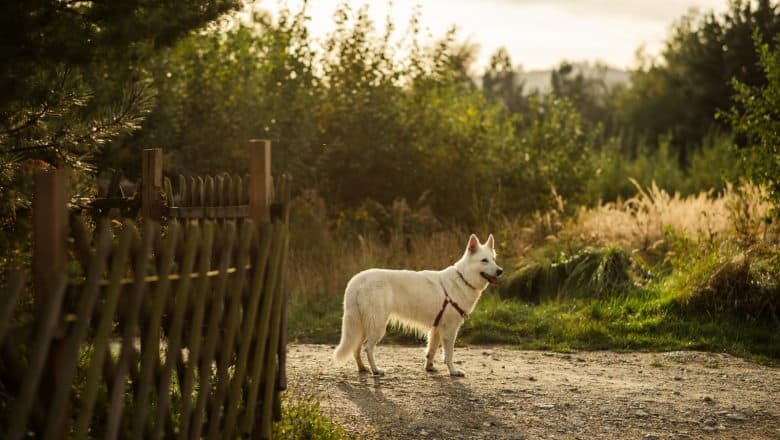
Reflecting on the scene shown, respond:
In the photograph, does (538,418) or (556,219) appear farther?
(556,219)

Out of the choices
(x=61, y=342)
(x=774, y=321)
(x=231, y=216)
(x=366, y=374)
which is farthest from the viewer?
(x=774, y=321)

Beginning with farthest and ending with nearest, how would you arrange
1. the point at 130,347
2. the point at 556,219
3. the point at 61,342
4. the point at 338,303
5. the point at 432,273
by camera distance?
the point at 556,219, the point at 338,303, the point at 432,273, the point at 130,347, the point at 61,342

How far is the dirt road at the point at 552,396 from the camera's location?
679 centimetres

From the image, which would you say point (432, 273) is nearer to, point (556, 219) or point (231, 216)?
point (231, 216)

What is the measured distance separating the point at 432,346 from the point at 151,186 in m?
3.44

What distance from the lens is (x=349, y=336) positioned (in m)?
8.70

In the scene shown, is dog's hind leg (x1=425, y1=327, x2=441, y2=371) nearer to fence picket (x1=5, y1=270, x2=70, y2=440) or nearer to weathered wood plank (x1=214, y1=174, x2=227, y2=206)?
weathered wood plank (x1=214, y1=174, x2=227, y2=206)

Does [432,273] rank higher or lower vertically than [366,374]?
higher

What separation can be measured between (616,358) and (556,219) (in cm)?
668

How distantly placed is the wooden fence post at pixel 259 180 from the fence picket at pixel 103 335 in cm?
208

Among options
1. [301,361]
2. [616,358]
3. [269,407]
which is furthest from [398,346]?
[269,407]

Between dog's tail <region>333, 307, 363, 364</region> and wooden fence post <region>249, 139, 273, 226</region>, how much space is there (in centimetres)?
289

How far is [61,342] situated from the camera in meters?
3.78

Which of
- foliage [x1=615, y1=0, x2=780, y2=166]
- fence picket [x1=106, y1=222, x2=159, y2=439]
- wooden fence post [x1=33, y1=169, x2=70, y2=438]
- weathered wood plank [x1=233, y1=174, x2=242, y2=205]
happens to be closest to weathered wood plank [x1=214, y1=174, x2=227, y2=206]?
weathered wood plank [x1=233, y1=174, x2=242, y2=205]
